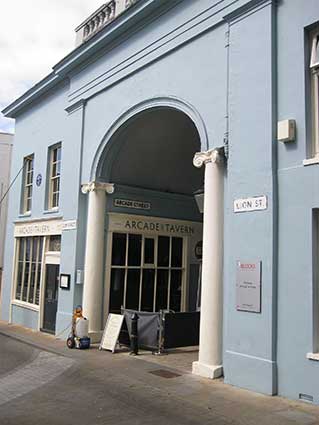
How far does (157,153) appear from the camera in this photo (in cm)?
1399

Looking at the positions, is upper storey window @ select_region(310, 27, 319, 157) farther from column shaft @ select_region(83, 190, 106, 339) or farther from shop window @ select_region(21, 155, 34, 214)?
shop window @ select_region(21, 155, 34, 214)

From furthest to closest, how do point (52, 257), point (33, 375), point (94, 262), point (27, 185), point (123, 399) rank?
point (27, 185) → point (52, 257) → point (94, 262) → point (33, 375) → point (123, 399)

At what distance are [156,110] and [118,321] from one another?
507cm

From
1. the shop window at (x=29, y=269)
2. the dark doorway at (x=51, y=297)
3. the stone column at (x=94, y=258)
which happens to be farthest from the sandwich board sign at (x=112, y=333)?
the shop window at (x=29, y=269)

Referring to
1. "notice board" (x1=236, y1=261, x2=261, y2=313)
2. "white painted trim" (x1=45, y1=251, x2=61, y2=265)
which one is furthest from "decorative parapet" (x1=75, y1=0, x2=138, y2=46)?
"notice board" (x1=236, y1=261, x2=261, y2=313)

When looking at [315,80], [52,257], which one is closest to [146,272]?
[52,257]

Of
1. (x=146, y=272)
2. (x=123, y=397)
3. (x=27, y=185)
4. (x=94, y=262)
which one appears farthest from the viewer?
(x=27, y=185)

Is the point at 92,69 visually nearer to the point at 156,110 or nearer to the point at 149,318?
the point at 156,110

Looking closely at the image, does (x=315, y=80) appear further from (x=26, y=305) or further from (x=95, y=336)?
(x=26, y=305)

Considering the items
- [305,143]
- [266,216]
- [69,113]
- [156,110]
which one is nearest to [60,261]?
[69,113]

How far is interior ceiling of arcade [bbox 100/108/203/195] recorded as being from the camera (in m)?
12.6

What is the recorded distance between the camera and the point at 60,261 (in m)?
14.5

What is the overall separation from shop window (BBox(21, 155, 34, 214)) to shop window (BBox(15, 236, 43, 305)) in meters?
1.22

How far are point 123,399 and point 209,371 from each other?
1968mm
